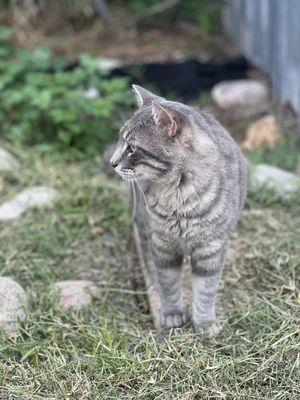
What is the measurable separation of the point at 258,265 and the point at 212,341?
0.71m

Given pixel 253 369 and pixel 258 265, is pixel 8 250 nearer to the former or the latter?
pixel 258 265

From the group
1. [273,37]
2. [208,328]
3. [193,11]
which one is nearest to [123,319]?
[208,328]

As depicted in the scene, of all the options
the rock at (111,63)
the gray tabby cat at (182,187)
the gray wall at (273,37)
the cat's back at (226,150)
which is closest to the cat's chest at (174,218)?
the gray tabby cat at (182,187)

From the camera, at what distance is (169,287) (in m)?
3.11

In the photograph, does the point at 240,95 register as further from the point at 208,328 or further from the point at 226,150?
the point at 208,328

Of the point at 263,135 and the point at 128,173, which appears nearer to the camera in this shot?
the point at 128,173

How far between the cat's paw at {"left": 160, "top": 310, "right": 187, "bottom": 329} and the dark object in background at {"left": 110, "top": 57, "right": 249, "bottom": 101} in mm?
3104

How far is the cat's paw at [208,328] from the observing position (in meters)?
3.04

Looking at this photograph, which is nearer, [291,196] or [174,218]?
[174,218]

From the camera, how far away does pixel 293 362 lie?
2.80m

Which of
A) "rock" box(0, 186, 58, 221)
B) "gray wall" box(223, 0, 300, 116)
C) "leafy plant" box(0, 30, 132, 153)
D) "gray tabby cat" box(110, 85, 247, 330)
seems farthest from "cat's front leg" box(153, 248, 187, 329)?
"gray wall" box(223, 0, 300, 116)

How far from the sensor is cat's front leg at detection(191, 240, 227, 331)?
9.54 ft

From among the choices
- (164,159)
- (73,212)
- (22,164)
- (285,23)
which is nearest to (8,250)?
(73,212)

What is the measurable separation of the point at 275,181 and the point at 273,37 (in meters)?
2.04
